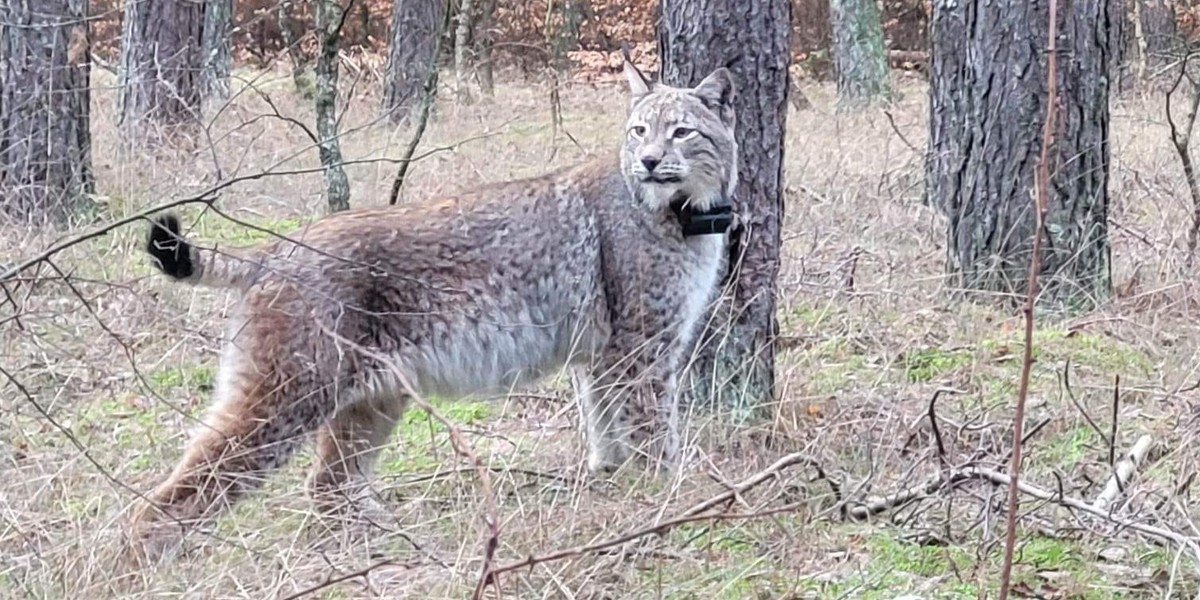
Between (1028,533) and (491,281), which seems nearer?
(1028,533)

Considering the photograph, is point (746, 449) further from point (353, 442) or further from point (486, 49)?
point (486, 49)

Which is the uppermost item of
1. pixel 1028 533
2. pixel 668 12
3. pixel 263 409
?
pixel 668 12

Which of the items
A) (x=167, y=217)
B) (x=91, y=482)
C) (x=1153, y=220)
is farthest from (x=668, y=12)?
(x=1153, y=220)

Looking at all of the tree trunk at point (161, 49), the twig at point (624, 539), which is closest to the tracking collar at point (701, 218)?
the twig at point (624, 539)

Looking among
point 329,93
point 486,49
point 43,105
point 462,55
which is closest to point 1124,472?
point 329,93

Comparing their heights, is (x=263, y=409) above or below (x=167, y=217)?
below

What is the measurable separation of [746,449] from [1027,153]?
8.46 ft

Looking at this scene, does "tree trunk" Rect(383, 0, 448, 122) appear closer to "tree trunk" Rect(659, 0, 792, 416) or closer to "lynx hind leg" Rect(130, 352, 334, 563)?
"tree trunk" Rect(659, 0, 792, 416)

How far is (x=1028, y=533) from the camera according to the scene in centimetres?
388

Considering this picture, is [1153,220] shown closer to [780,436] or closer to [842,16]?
[780,436]

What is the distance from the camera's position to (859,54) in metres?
15.4

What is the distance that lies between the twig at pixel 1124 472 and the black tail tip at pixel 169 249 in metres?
2.51

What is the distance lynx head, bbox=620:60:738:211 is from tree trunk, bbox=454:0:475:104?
8641 millimetres

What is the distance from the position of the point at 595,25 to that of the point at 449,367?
2019 centimetres
